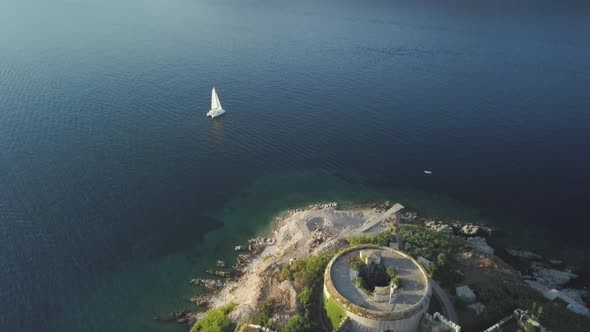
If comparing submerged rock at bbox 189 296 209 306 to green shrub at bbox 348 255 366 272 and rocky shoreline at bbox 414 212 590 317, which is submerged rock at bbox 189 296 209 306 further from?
rocky shoreline at bbox 414 212 590 317

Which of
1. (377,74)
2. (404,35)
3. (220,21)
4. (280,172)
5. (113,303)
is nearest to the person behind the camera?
(113,303)

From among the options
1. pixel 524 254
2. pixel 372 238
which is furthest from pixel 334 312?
pixel 524 254

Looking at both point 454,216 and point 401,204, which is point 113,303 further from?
point 454,216

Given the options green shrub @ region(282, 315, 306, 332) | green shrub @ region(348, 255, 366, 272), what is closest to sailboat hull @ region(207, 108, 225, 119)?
Result: green shrub @ region(348, 255, 366, 272)

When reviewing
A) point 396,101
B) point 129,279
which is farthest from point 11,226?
point 396,101

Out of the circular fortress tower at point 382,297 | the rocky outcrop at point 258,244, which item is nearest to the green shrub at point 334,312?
the circular fortress tower at point 382,297

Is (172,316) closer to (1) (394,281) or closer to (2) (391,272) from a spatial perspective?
(2) (391,272)
